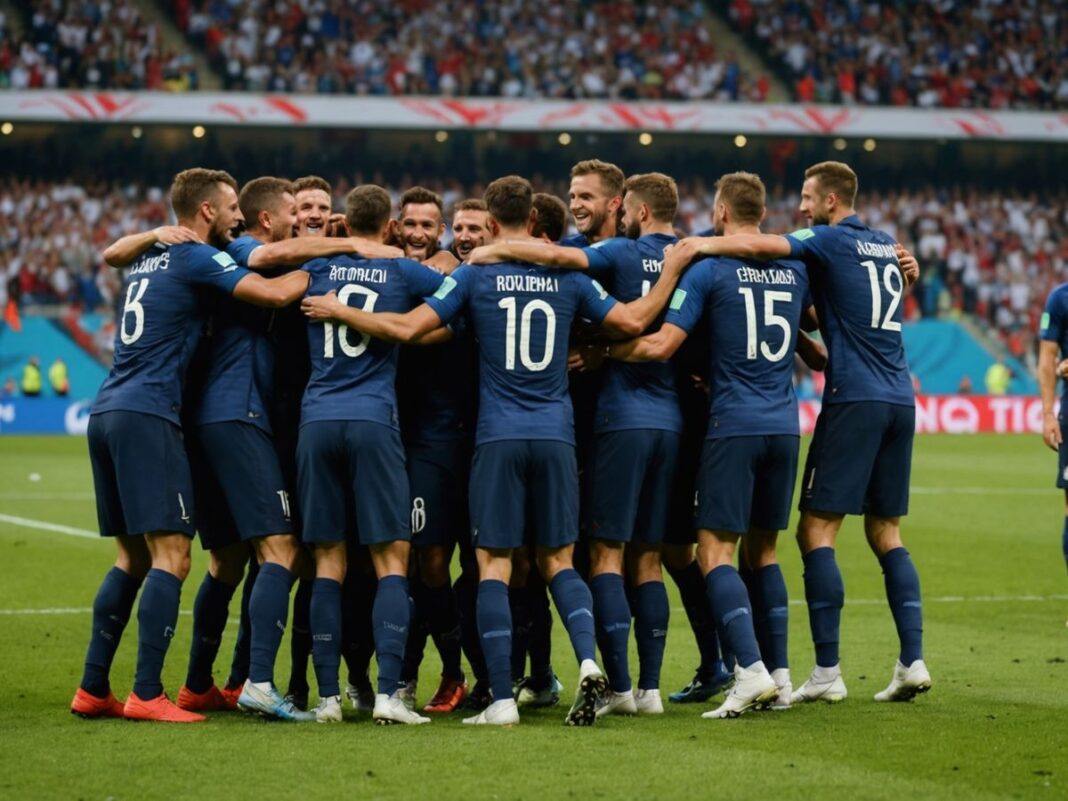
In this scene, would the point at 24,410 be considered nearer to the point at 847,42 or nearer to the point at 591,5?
the point at 591,5

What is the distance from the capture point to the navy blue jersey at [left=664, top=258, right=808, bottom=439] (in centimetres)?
731

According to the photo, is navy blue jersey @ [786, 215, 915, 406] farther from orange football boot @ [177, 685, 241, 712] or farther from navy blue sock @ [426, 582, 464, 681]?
orange football boot @ [177, 685, 241, 712]

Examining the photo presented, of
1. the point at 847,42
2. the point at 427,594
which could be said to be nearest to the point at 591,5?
the point at 847,42

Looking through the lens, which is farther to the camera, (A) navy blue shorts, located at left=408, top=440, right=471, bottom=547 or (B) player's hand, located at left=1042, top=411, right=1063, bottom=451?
(B) player's hand, located at left=1042, top=411, right=1063, bottom=451

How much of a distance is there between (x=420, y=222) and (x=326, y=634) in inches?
82.2

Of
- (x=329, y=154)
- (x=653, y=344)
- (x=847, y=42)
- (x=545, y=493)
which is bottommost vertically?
(x=545, y=493)

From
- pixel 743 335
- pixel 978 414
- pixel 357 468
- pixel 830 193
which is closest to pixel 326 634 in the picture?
pixel 357 468

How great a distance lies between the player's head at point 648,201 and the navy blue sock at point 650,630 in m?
1.74

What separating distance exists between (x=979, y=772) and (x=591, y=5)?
36.1m

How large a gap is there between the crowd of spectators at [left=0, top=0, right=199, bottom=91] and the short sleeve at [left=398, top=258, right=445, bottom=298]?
30.4 meters

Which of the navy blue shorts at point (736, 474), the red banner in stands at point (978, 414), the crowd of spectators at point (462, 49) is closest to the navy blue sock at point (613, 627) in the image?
the navy blue shorts at point (736, 474)

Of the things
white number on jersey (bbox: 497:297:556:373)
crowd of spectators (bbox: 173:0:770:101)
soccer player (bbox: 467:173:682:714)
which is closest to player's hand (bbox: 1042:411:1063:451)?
soccer player (bbox: 467:173:682:714)

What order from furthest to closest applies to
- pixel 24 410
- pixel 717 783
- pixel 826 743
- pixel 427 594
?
1. pixel 24 410
2. pixel 427 594
3. pixel 826 743
4. pixel 717 783

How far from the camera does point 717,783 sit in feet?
18.5
